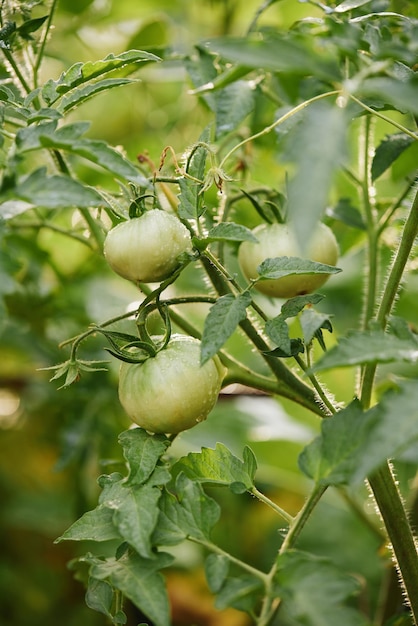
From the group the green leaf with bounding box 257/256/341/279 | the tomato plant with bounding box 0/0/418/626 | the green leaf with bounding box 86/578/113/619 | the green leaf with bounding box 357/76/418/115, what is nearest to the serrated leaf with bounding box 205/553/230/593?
the tomato plant with bounding box 0/0/418/626

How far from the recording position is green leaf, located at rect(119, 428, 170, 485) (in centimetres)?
63

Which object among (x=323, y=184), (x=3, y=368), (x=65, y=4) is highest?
(x=65, y=4)

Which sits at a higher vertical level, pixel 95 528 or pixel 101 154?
pixel 101 154

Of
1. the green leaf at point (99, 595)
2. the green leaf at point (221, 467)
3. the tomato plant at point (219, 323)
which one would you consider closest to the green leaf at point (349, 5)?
the tomato plant at point (219, 323)

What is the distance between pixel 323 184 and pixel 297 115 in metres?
0.44

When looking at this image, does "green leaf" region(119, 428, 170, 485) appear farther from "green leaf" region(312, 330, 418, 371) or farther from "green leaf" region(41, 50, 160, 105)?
"green leaf" region(41, 50, 160, 105)

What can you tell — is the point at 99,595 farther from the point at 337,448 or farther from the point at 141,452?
the point at 337,448

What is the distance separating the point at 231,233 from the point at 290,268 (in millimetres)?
71

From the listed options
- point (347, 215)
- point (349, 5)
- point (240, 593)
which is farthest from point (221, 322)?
point (347, 215)

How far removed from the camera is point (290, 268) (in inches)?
25.5

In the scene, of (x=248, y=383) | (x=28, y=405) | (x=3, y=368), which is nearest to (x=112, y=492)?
(x=248, y=383)

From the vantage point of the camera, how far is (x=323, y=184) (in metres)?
0.39

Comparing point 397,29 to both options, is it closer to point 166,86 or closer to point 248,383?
point 248,383

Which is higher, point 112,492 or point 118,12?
point 118,12
